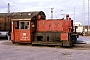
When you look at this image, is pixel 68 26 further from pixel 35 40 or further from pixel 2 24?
pixel 2 24

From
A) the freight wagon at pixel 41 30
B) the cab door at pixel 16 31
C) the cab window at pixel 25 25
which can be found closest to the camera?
the freight wagon at pixel 41 30

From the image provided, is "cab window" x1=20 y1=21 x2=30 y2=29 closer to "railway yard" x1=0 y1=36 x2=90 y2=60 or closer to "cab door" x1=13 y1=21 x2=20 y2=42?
"cab door" x1=13 y1=21 x2=20 y2=42

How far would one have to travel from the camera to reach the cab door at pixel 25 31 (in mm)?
16609

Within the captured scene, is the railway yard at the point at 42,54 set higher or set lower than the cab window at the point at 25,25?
lower

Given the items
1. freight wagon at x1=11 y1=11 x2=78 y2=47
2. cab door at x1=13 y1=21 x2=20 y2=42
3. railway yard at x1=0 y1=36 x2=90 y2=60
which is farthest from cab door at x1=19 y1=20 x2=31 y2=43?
railway yard at x1=0 y1=36 x2=90 y2=60

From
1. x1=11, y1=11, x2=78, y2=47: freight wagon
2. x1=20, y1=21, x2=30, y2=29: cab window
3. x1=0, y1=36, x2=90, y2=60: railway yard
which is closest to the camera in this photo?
x1=0, y1=36, x2=90, y2=60: railway yard

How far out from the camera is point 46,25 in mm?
17203

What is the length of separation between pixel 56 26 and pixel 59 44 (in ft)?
6.18

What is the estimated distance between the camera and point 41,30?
17297mm

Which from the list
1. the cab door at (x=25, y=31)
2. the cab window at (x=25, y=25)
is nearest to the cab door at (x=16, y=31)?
the cab door at (x=25, y=31)

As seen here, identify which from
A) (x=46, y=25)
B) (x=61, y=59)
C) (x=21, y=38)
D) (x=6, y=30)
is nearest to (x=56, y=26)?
(x=46, y=25)

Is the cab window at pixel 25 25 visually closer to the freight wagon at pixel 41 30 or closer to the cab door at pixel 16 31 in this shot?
the freight wagon at pixel 41 30

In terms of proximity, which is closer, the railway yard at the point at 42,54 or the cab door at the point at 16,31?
the railway yard at the point at 42,54

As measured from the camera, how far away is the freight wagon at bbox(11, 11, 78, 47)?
640 inches
